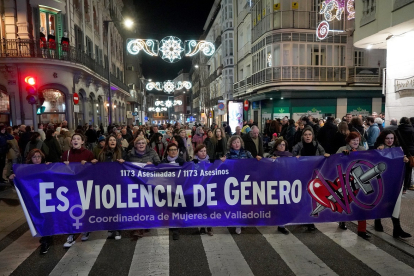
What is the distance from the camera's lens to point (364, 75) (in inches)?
923

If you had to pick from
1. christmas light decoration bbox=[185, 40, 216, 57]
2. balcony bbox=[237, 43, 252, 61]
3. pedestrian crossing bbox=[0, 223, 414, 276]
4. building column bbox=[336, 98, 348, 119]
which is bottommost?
pedestrian crossing bbox=[0, 223, 414, 276]

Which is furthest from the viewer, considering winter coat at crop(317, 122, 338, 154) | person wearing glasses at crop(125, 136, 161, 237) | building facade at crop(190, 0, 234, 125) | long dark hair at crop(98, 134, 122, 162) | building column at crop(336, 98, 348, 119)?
building facade at crop(190, 0, 234, 125)

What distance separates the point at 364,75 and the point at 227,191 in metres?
22.5

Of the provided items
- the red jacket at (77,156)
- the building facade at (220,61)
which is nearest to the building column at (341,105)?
the building facade at (220,61)

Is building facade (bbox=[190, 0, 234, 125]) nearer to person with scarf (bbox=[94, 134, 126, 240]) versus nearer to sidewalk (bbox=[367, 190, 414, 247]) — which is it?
sidewalk (bbox=[367, 190, 414, 247])

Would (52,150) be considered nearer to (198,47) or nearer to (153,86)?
(198,47)

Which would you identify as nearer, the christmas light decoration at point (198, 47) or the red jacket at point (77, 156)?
the red jacket at point (77, 156)

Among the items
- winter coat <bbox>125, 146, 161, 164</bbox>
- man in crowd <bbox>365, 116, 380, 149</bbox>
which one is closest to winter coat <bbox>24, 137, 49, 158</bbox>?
winter coat <bbox>125, 146, 161, 164</bbox>

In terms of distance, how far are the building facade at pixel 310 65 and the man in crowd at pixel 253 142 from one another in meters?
15.4

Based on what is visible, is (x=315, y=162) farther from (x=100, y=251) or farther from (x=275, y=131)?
(x=275, y=131)

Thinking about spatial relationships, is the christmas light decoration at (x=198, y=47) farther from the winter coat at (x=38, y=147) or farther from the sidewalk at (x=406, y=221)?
the sidewalk at (x=406, y=221)

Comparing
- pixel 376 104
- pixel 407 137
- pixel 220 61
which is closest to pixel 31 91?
pixel 407 137

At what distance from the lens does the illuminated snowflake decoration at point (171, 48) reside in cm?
1481

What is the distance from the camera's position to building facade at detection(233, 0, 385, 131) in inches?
875
